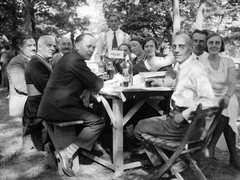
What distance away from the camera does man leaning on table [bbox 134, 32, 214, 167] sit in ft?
7.76

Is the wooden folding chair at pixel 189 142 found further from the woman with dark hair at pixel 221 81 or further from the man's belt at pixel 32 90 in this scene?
the man's belt at pixel 32 90

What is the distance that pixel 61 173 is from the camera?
308 centimetres

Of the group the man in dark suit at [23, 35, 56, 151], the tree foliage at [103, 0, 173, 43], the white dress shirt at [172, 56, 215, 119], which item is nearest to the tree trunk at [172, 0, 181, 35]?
the tree foliage at [103, 0, 173, 43]

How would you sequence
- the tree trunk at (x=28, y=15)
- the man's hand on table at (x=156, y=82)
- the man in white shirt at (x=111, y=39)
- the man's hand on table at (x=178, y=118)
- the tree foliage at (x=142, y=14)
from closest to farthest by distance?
the man's hand on table at (x=178, y=118), the man's hand on table at (x=156, y=82), the man in white shirt at (x=111, y=39), the tree trunk at (x=28, y=15), the tree foliage at (x=142, y=14)

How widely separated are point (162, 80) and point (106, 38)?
243cm

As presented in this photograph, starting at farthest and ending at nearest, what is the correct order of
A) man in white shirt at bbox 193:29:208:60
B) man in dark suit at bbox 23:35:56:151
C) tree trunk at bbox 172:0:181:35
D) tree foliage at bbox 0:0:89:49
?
tree foliage at bbox 0:0:89:49 → tree trunk at bbox 172:0:181:35 → man in white shirt at bbox 193:29:208:60 → man in dark suit at bbox 23:35:56:151

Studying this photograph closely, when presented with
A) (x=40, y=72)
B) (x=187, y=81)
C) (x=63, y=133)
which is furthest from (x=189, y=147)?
(x=40, y=72)

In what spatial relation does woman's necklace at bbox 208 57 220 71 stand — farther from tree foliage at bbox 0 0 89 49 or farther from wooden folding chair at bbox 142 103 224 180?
tree foliage at bbox 0 0 89 49

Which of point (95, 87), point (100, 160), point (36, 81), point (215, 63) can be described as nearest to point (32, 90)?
point (36, 81)

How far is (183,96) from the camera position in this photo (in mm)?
2555

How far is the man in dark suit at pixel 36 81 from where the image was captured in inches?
132

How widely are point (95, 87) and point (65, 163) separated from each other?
36.3 inches

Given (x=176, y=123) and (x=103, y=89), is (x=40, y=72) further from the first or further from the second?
(x=176, y=123)

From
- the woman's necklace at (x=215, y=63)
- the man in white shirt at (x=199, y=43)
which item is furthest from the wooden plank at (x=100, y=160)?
the man in white shirt at (x=199, y=43)
